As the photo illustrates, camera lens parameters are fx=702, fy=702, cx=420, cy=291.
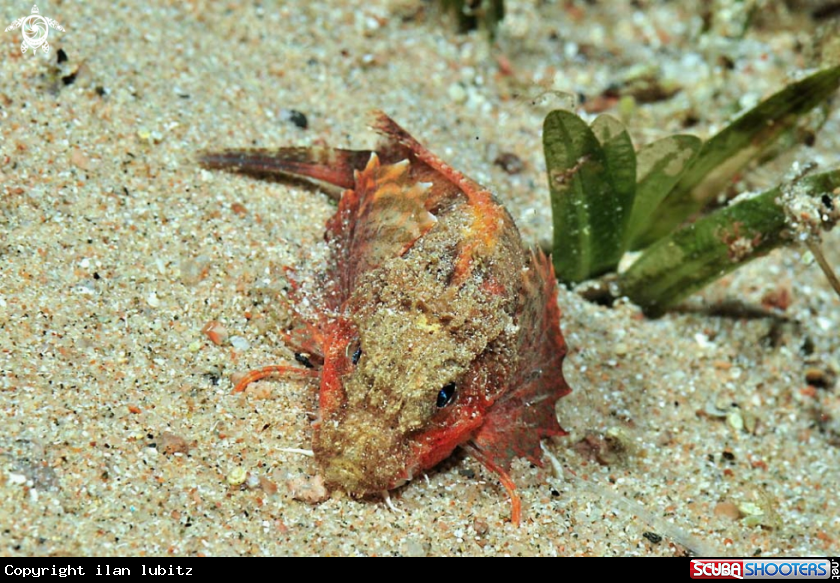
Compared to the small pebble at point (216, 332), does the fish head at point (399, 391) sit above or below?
above

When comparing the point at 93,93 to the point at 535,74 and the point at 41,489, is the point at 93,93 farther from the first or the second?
the point at 535,74

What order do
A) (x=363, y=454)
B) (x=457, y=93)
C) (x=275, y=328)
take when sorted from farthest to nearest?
(x=457, y=93) → (x=275, y=328) → (x=363, y=454)

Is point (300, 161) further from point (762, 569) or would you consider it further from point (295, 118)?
point (762, 569)

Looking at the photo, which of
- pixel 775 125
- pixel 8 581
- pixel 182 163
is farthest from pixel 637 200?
pixel 8 581

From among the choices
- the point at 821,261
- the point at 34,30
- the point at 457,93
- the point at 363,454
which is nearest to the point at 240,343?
the point at 363,454

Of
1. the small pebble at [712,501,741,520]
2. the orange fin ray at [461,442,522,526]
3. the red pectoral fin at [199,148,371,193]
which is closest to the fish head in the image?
the orange fin ray at [461,442,522,526]

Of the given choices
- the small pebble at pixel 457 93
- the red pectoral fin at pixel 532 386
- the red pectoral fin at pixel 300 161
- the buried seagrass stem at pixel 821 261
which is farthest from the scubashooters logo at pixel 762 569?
the small pebble at pixel 457 93

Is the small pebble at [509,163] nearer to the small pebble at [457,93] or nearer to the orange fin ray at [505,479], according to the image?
the small pebble at [457,93]

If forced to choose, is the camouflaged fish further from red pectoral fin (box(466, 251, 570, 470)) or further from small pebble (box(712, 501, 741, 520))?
small pebble (box(712, 501, 741, 520))
